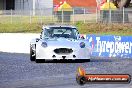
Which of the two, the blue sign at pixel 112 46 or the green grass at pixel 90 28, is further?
the green grass at pixel 90 28

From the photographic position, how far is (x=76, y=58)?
17.8 m

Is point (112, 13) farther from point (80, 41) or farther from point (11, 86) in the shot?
point (11, 86)

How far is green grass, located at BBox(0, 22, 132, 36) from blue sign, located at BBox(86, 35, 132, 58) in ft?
47.9

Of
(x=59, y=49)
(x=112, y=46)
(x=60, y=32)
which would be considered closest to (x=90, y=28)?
(x=112, y=46)

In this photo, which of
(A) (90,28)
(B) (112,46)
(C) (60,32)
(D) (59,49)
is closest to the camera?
(D) (59,49)

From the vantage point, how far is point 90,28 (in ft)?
Result: 131

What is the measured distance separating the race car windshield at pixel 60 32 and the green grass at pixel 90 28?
18.9 meters

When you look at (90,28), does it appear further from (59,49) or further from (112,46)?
(59,49)

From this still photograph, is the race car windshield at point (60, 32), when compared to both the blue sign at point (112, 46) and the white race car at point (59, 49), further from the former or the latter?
the blue sign at point (112, 46)

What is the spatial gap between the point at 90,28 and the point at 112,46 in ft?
53.9

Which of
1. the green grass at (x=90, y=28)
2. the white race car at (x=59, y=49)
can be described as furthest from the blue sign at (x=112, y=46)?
the green grass at (x=90, y=28)

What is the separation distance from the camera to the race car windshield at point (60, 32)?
753 inches

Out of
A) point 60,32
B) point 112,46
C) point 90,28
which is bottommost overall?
point 112,46

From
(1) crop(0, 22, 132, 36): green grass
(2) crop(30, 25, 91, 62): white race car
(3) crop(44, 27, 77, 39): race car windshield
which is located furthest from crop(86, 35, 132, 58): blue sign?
(1) crop(0, 22, 132, 36): green grass
